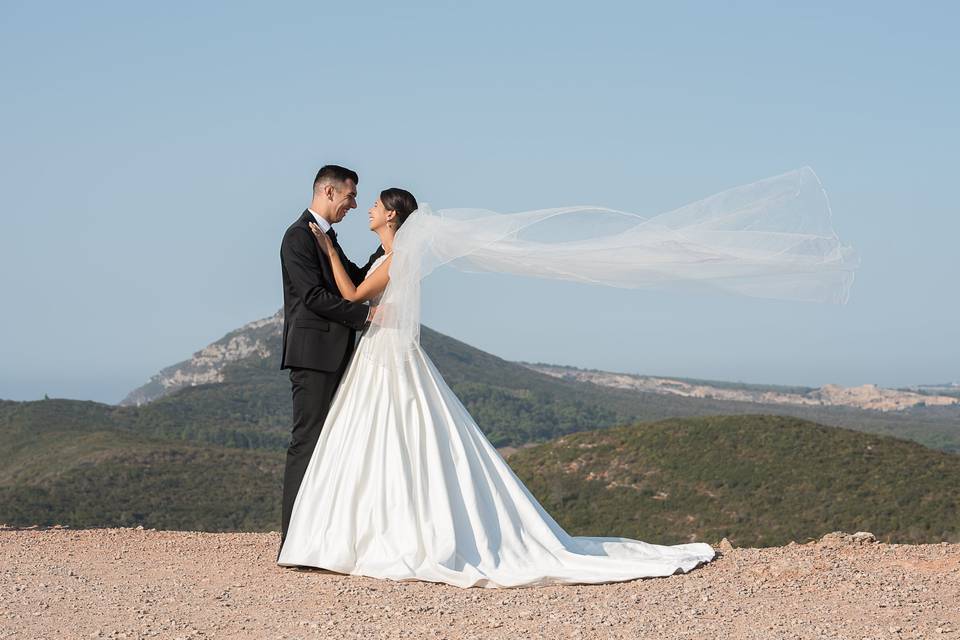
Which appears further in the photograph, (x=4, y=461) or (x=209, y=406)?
(x=209, y=406)

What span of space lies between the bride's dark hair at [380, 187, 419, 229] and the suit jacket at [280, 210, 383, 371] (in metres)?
0.72

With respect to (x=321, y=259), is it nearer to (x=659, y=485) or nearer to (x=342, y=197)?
(x=342, y=197)

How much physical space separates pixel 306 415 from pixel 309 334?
0.73 metres

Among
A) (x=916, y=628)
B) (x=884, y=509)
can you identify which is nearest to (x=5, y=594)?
(x=916, y=628)

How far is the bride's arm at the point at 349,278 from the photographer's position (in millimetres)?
9023

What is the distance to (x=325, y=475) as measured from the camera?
8922mm

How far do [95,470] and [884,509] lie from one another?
27965 mm

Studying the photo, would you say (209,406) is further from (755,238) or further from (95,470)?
(755,238)

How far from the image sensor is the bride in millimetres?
8516

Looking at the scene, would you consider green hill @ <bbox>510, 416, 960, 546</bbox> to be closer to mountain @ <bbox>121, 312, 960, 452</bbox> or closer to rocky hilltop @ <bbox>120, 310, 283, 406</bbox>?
mountain @ <bbox>121, 312, 960, 452</bbox>

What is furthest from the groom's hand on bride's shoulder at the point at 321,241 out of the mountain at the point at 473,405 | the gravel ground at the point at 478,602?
the mountain at the point at 473,405

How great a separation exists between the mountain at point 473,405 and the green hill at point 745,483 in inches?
1141

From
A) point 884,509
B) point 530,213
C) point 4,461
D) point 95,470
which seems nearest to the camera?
point 530,213

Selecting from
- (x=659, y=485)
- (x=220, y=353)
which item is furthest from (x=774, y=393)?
(x=659, y=485)
